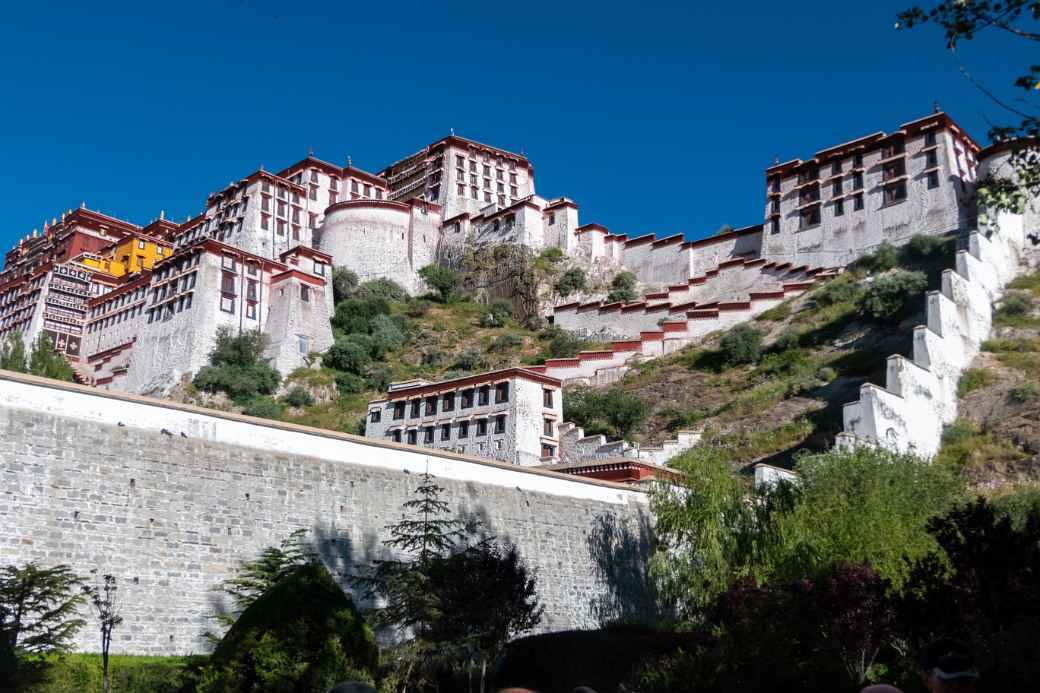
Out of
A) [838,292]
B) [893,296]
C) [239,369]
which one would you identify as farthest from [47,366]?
[893,296]

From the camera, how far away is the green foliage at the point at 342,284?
6681cm

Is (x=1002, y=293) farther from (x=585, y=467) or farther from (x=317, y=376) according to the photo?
(x=317, y=376)

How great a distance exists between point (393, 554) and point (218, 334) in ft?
128

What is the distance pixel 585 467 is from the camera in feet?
90.7

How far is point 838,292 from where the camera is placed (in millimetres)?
51156

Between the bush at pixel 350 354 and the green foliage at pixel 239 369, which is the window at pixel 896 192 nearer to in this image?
the bush at pixel 350 354

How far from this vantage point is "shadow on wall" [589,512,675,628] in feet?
77.6

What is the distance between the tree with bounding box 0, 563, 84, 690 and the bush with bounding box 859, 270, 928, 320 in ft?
126

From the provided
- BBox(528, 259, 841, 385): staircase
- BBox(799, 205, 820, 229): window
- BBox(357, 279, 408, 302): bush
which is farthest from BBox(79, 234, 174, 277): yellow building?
BBox(799, 205, 820, 229): window

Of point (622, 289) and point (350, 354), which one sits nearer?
point (350, 354)

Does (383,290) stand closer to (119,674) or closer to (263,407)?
(263,407)

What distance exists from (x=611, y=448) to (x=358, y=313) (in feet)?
96.6

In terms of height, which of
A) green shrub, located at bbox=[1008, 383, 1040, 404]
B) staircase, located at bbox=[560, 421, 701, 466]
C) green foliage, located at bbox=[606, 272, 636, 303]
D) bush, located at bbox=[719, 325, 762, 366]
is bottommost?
staircase, located at bbox=[560, 421, 701, 466]

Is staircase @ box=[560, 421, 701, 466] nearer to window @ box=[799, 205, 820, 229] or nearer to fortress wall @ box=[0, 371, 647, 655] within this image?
fortress wall @ box=[0, 371, 647, 655]
